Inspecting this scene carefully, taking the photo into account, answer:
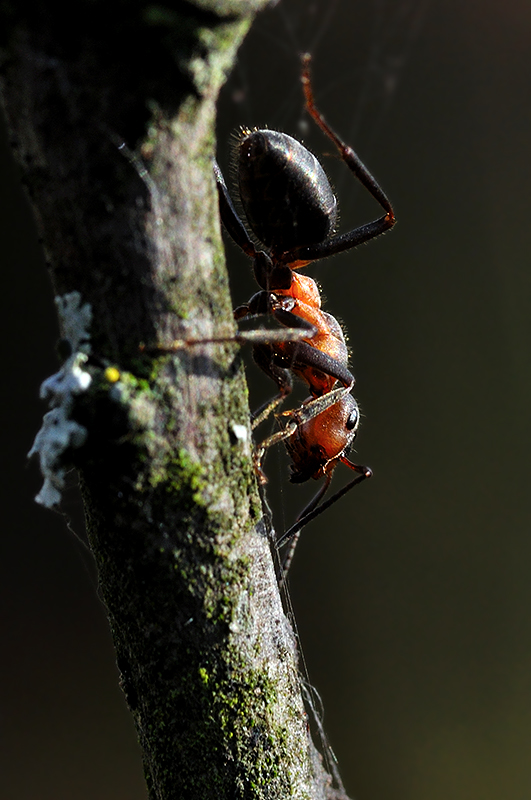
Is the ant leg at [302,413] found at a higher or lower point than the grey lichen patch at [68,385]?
higher

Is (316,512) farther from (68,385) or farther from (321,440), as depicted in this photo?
(68,385)

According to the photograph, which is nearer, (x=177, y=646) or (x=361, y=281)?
(x=177, y=646)

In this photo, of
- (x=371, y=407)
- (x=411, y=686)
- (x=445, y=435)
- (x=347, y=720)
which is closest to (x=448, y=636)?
(x=411, y=686)

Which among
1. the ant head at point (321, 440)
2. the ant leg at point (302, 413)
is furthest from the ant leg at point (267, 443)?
the ant head at point (321, 440)

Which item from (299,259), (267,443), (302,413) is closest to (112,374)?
(267,443)

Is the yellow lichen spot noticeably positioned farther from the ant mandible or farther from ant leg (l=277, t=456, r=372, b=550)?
ant leg (l=277, t=456, r=372, b=550)

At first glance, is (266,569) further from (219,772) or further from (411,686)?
(411,686)

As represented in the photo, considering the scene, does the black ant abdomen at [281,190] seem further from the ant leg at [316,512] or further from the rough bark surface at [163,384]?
the rough bark surface at [163,384]
